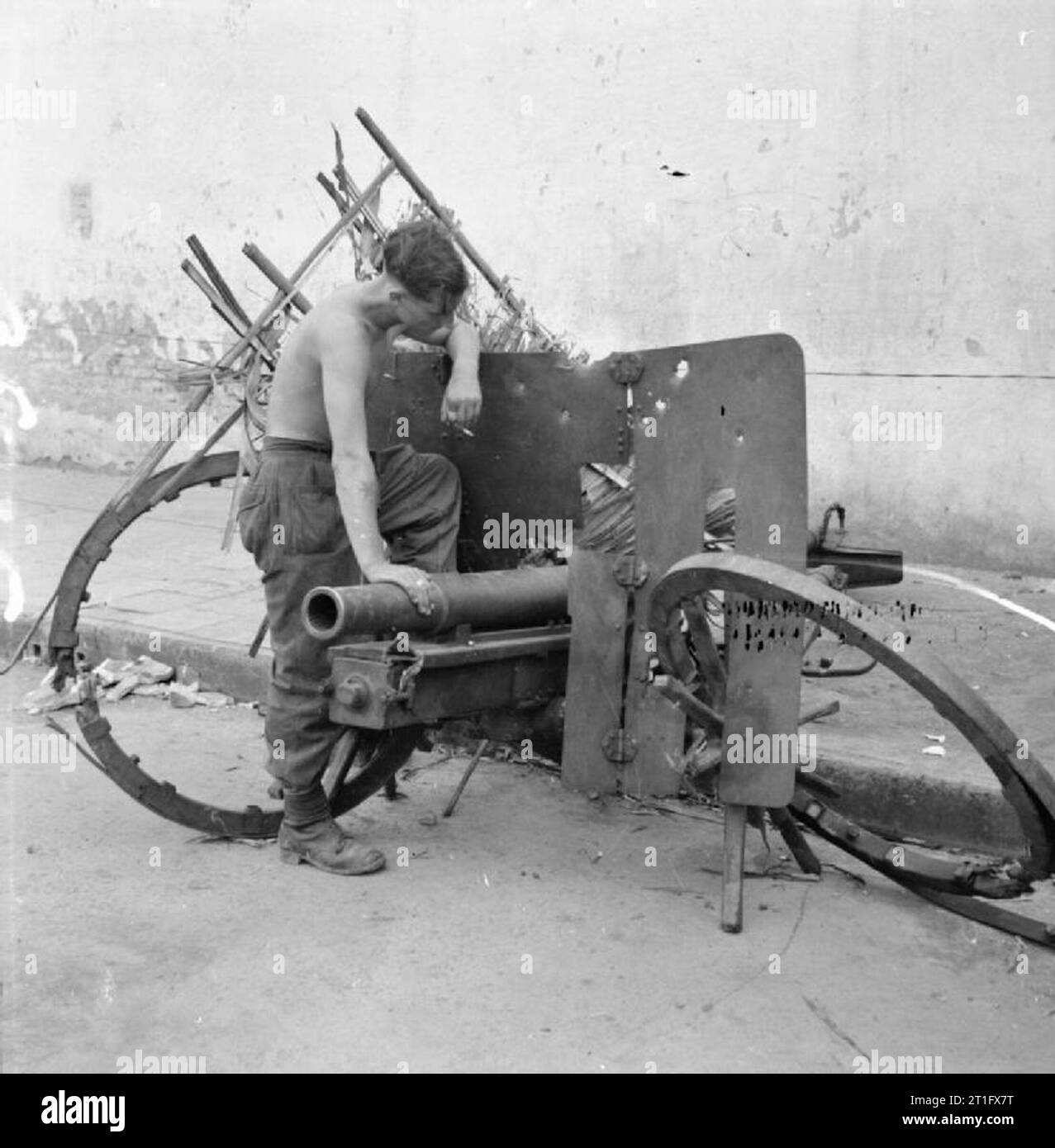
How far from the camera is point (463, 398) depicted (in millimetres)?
3742

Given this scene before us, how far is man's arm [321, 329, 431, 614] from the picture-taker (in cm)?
358

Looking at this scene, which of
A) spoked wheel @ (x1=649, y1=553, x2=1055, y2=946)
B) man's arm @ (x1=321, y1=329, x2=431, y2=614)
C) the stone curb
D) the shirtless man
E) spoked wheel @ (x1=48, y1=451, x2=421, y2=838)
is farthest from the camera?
the stone curb

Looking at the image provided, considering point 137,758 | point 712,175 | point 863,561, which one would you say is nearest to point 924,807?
point 863,561

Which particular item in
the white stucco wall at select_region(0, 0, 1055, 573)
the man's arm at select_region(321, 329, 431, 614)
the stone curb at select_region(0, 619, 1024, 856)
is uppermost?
the white stucco wall at select_region(0, 0, 1055, 573)

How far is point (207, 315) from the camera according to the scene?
9492 millimetres

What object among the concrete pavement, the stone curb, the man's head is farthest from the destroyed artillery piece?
the concrete pavement

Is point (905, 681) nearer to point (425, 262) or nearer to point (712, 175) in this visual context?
point (425, 262)

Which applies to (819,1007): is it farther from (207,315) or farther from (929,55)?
(207,315)

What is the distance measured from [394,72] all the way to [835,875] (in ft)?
19.6

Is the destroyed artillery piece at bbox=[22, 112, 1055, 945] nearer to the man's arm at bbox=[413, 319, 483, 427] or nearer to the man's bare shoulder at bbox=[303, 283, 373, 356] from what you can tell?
the man's arm at bbox=[413, 319, 483, 427]

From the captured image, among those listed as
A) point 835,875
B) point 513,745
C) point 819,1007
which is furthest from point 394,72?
point 819,1007

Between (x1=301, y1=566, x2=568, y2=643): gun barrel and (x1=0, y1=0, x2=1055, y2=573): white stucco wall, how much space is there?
367 cm

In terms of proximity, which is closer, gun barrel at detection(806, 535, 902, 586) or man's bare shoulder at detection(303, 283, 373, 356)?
man's bare shoulder at detection(303, 283, 373, 356)
